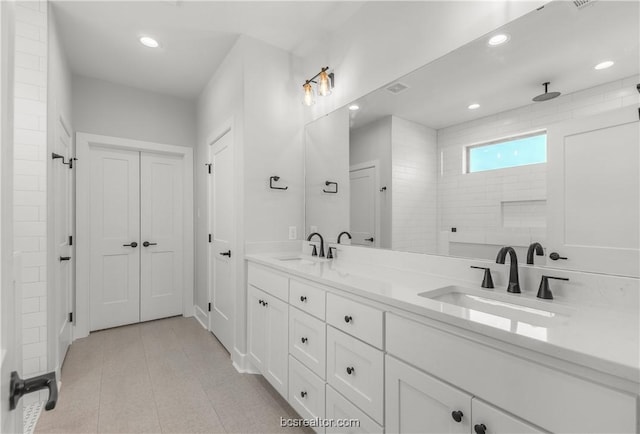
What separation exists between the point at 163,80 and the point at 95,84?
73 cm

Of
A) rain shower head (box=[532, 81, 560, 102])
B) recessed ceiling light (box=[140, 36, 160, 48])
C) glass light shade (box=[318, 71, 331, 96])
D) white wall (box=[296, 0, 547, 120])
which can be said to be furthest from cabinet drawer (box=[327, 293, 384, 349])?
recessed ceiling light (box=[140, 36, 160, 48])

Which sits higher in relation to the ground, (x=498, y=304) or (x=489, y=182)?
(x=489, y=182)

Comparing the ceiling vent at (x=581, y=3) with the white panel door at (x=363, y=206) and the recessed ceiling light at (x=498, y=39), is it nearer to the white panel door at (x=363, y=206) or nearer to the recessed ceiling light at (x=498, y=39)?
the recessed ceiling light at (x=498, y=39)

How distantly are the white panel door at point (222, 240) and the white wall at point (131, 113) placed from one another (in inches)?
35.0

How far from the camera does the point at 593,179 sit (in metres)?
1.15

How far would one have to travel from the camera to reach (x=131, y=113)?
3.54m

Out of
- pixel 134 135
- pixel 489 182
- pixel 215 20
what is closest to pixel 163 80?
pixel 134 135

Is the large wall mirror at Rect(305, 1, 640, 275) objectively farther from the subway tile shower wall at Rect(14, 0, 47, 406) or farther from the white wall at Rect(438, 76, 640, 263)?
the subway tile shower wall at Rect(14, 0, 47, 406)

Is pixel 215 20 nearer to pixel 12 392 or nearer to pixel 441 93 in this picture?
pixel 441 93

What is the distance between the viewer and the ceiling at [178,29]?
7.36 feet

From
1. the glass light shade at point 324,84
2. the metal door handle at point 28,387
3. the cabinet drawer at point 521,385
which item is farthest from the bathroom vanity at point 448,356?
the glass light shade at point 324,84

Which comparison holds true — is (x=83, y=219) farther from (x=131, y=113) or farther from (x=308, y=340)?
(x=308, y=340)

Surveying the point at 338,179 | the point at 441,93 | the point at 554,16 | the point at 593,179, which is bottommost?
the point at 593,179

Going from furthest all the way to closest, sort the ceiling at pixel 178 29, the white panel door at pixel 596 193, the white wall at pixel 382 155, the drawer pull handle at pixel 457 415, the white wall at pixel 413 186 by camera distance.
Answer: the ceiling at pixel 178 29 → the white wall at pixel 382 155 → the white wall at pixel 413 186 → the white panel door at pixel 596 193 → the drawer pull handle at pixel 457 415
